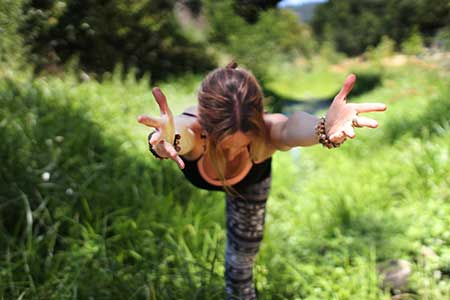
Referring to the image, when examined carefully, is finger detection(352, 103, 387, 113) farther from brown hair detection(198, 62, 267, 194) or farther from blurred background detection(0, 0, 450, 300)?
blurred background detection(0, 0, 450, 300)

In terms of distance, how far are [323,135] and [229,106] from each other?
0.36 meters

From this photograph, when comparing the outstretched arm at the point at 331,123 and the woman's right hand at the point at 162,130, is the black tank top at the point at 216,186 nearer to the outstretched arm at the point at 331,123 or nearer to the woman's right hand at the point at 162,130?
the outstretched arm at the point at 331,123

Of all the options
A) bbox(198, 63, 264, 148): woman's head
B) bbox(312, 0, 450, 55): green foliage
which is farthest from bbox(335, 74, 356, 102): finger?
bbox(312, 0, 450, 55): green foliage

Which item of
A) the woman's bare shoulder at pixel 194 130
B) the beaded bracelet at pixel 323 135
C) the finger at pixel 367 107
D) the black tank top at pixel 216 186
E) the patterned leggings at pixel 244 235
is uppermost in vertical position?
the finger at pixel 367 107

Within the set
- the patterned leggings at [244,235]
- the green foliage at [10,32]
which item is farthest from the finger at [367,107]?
the green foliage at [10,32]

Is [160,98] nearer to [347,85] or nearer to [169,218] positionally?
[347,85]

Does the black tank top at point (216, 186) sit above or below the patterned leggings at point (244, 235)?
above

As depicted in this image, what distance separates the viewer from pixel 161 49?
9.26 metres

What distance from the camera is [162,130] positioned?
1408 mm

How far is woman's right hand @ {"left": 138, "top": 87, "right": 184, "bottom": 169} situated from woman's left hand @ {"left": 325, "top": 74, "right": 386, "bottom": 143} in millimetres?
485

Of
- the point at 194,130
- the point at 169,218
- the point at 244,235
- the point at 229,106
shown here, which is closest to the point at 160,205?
the point at 169,218

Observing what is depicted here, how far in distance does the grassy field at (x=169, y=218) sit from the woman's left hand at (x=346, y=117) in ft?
3.64

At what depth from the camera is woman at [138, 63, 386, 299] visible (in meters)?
1.40

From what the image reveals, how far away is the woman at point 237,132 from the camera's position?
1396 mm
